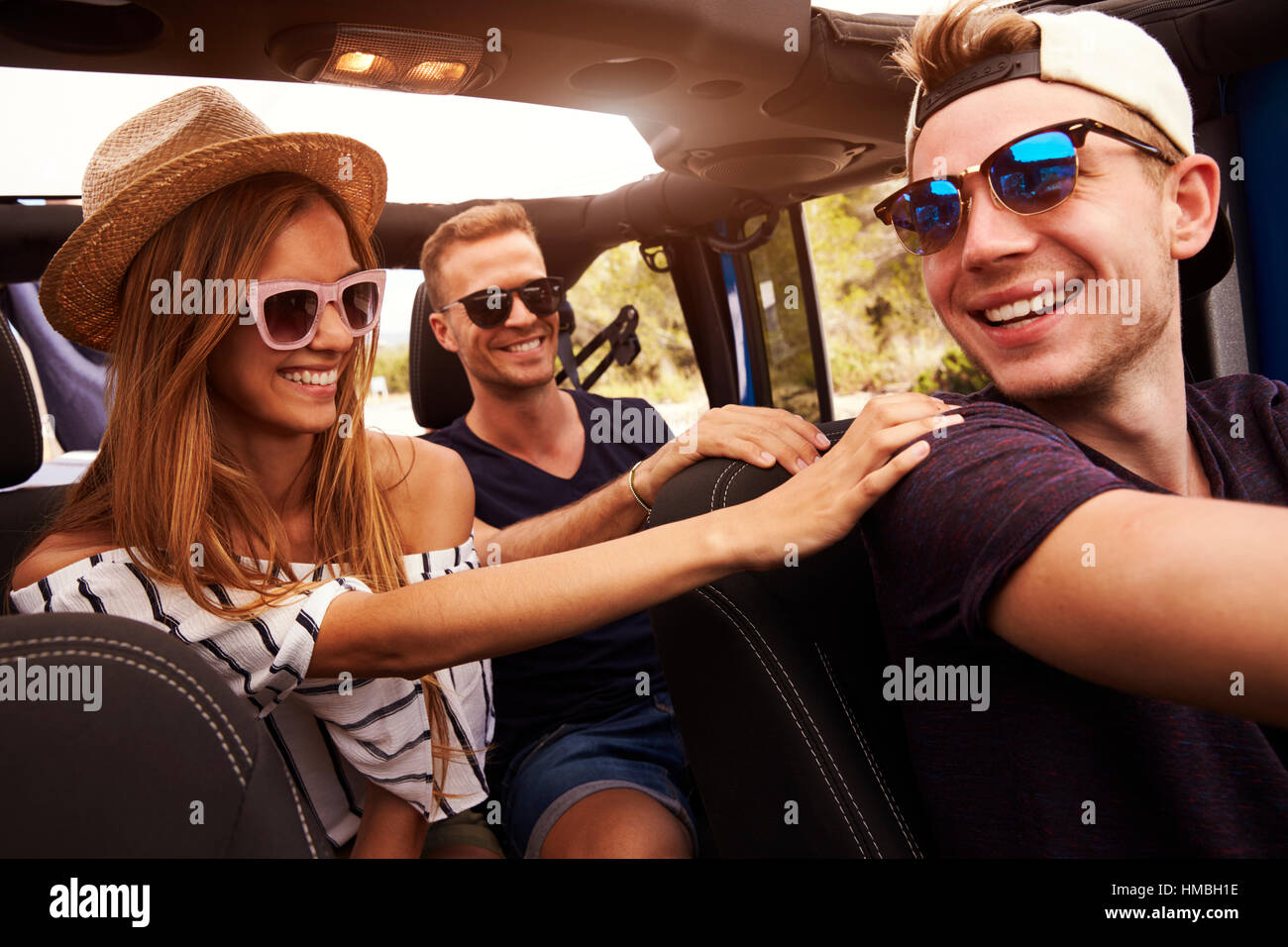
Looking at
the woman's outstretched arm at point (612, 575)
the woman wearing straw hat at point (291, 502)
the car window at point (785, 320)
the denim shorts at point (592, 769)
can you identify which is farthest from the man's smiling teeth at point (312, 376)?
the car window at point (785, 320)

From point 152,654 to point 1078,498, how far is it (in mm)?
806

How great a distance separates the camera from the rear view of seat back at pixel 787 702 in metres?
1.05

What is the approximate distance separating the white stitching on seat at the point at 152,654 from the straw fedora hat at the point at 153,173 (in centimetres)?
73

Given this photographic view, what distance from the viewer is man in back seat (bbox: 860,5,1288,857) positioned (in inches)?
30.6

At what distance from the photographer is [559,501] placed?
2.38 m

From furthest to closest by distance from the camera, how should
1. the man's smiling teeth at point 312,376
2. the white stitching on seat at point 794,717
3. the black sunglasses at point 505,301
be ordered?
the black sunglasses at point 505,301
the man's smiling teeth at point 312,376
the white stitching on seat at point 794,717

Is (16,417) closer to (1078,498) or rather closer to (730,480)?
(730,480)

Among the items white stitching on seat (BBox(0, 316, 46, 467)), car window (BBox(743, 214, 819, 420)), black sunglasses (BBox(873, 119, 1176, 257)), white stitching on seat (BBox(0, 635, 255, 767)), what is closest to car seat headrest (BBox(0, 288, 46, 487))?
white stitching on seat (BBox(0, 316, 46, 467))

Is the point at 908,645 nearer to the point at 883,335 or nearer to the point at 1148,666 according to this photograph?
the point at 1148,666

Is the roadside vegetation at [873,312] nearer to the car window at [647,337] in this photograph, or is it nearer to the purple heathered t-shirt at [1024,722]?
the car window at [647,337]

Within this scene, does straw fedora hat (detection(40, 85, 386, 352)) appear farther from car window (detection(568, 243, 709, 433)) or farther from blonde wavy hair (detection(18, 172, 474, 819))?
car window (detection(568, 243, 709, 433))

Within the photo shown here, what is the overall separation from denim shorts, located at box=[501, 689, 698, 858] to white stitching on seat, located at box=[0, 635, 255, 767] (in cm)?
99

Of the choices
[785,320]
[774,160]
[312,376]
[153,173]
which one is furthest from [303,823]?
[785,320]
